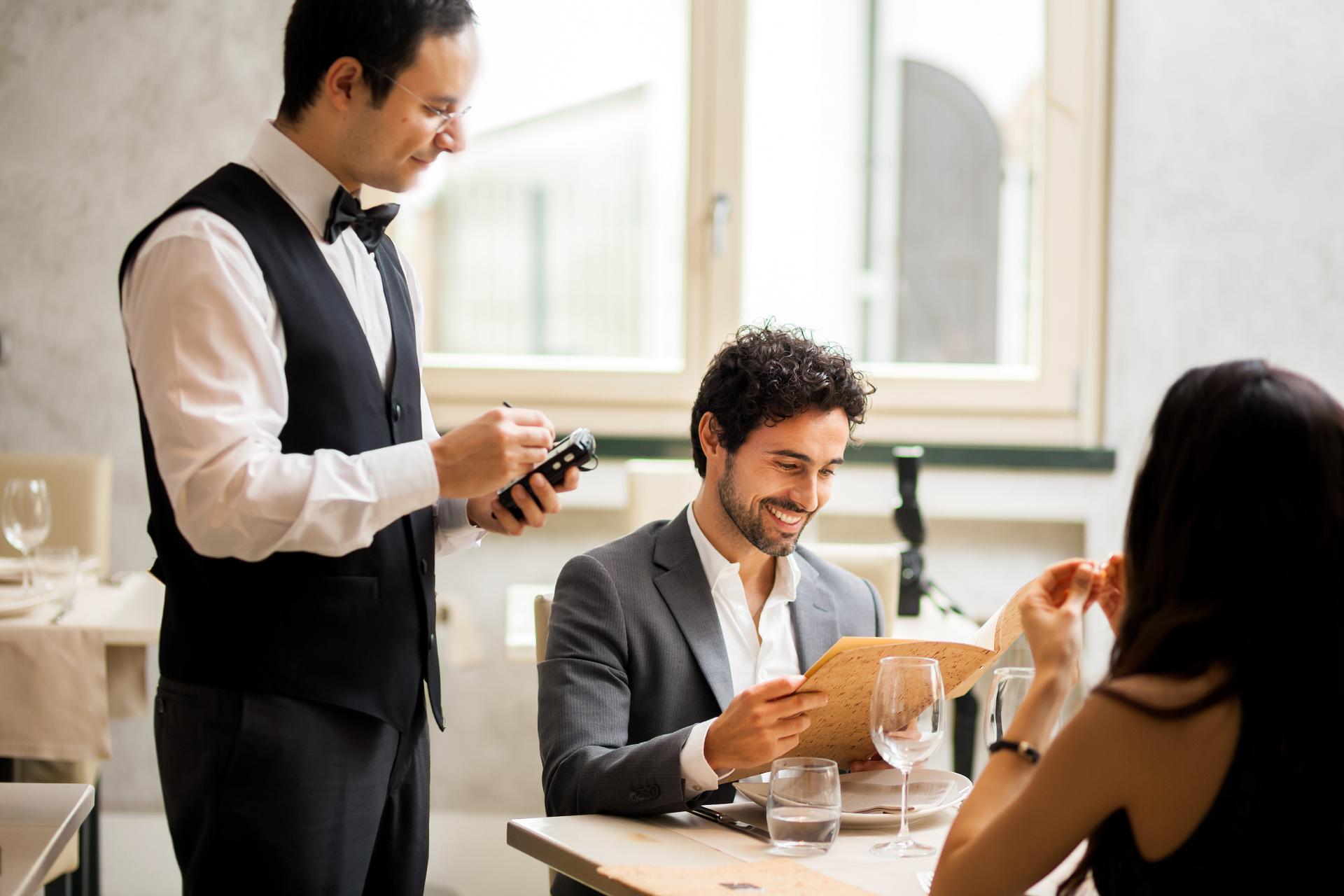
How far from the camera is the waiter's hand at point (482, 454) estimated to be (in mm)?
1335

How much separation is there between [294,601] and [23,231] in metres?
2.70

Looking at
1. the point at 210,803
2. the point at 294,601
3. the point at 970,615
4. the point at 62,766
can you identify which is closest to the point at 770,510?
the point at 294,601

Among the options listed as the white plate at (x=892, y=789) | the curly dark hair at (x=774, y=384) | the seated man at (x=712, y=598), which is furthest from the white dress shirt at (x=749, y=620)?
the white plate at (x=892, y=789)

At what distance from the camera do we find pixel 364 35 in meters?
1.39

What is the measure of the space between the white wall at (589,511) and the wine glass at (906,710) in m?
2.34

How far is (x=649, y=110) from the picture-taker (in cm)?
374

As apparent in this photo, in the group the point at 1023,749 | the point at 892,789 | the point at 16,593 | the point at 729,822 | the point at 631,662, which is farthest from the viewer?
the point at 16,593

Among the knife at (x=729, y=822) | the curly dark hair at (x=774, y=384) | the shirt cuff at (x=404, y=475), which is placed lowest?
the knife at (x=729, y=822)

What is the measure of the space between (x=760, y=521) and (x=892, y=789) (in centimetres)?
44

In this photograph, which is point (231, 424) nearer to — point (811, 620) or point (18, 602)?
point (811, 620)

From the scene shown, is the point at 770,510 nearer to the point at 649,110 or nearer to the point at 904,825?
the point at 904,825

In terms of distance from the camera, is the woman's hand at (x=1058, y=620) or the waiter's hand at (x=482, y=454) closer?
the woman's hand at (x=1058, y=620)

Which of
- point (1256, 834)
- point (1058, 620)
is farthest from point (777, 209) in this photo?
point (1256, 834)

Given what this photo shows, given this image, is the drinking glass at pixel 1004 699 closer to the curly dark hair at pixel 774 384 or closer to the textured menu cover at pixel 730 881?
the textured menu cover at pixel 730 881
